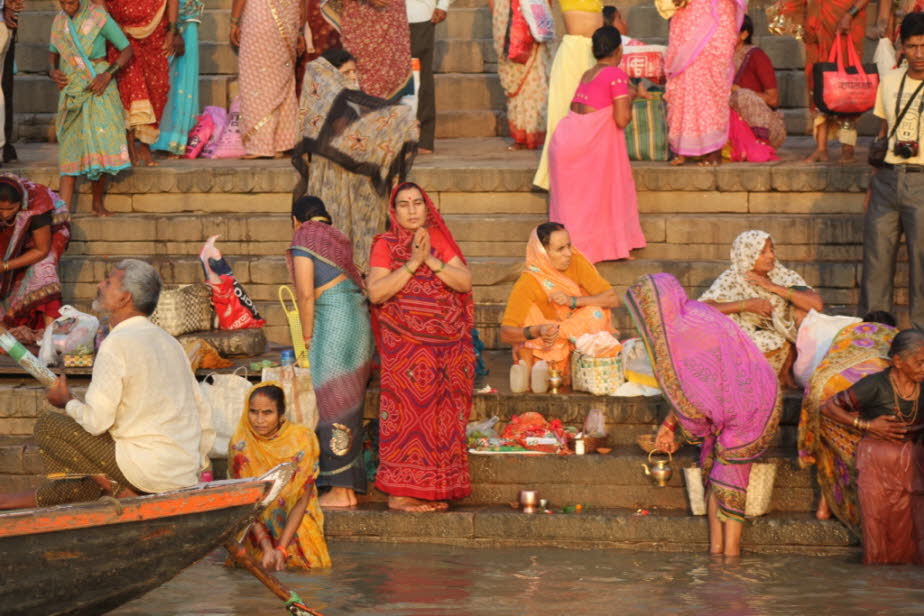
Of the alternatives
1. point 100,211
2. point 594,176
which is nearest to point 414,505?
point 594,176

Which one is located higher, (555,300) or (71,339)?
(555,300)

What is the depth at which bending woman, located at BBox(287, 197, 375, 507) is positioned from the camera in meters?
9.60

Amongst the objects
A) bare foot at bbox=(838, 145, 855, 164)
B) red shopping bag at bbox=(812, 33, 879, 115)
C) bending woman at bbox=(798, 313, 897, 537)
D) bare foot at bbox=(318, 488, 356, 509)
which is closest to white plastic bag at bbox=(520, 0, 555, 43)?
red shopping bag at bbox=(812, 33, 879, 115)

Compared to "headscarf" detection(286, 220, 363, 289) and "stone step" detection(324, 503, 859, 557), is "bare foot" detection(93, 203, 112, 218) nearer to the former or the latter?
"headscarf" detection(286, 220, 363, 289)

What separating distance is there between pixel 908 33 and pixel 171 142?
19.5 feet

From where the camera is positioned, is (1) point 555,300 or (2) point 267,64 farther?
(2) point 267,64

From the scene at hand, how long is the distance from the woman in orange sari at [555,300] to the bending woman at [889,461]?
1.70m

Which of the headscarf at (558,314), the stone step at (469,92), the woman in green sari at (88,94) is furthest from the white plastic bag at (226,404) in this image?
the stone step at (469,92)

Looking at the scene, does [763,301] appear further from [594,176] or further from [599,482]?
[594,176]

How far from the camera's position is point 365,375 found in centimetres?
975

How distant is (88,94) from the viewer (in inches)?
500

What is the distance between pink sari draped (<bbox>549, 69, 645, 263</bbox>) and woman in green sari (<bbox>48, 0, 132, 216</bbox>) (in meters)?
3.11

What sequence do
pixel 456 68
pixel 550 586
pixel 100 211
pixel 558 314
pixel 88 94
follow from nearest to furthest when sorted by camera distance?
1. pixel 550 586
2. pixel 558 314
3. pixel 88 94
4. pixel 100 211
5. pixel 456 68

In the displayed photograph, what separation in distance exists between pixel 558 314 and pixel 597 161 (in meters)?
1.84
